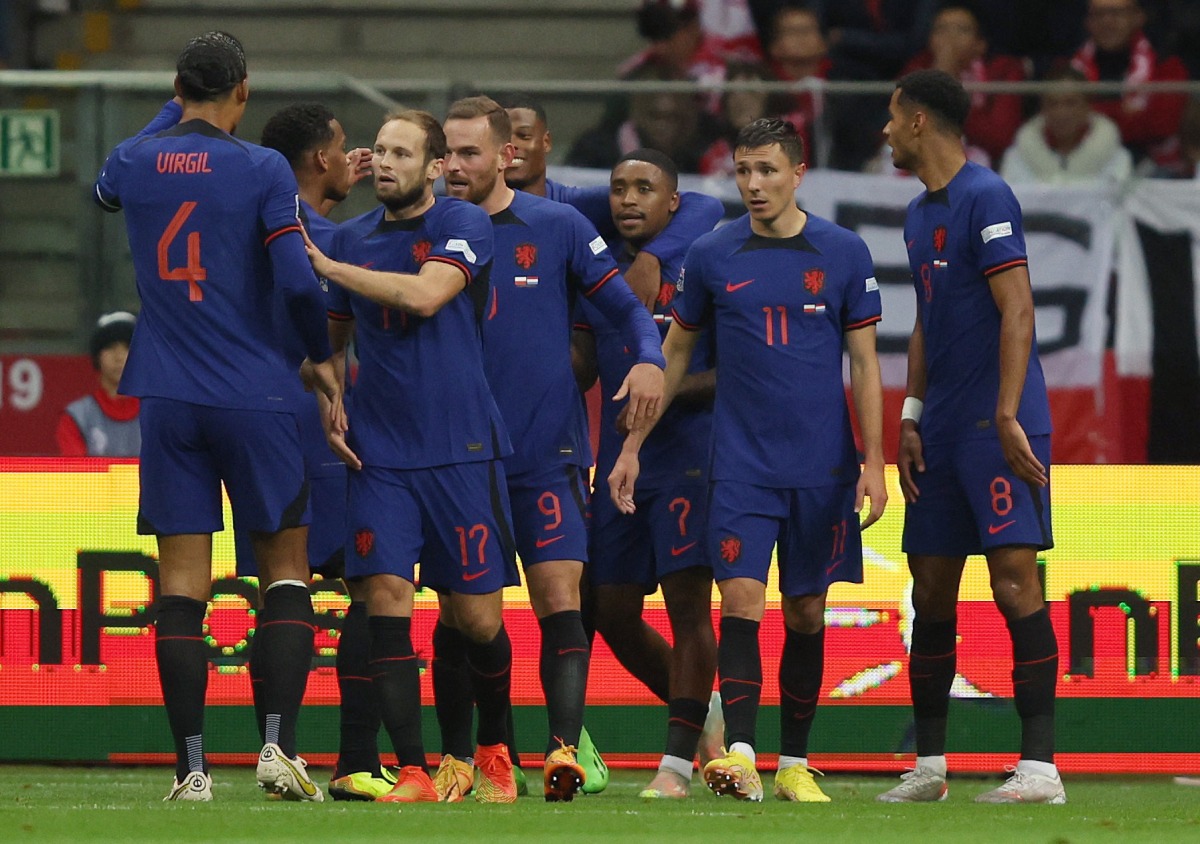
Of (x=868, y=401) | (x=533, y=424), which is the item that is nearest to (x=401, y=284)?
(x=533, y=424)

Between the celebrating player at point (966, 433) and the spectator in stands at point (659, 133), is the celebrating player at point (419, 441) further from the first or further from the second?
the spectator in stands at point (659, 133)

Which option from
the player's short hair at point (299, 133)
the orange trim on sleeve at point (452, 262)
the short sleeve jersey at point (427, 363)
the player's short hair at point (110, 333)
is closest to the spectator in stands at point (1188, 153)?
the player's short hair at point (299, 133)

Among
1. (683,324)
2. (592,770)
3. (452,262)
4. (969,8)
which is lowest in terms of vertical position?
(592,770)

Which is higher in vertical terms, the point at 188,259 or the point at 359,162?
the point at 359,162

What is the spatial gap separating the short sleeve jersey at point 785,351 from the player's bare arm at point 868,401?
2.0 inches

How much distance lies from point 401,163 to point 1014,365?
2.09m

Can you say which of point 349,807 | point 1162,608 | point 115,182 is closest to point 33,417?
point 115,182

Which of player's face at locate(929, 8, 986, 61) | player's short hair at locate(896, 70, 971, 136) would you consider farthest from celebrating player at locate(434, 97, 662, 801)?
player's face at locate(929, 8, 986, 61)

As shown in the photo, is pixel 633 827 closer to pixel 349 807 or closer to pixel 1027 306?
pixel 349 807

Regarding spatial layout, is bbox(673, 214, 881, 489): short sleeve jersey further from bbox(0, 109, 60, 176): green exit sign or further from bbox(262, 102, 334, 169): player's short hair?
bbox(0, 109, 60, 176): green exit sign

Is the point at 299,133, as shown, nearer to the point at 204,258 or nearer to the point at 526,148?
the point at 526,148

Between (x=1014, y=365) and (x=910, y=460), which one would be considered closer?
(x=1014, y=365)

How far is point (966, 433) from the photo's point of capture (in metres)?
7.19

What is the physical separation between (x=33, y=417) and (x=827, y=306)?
4.98m
